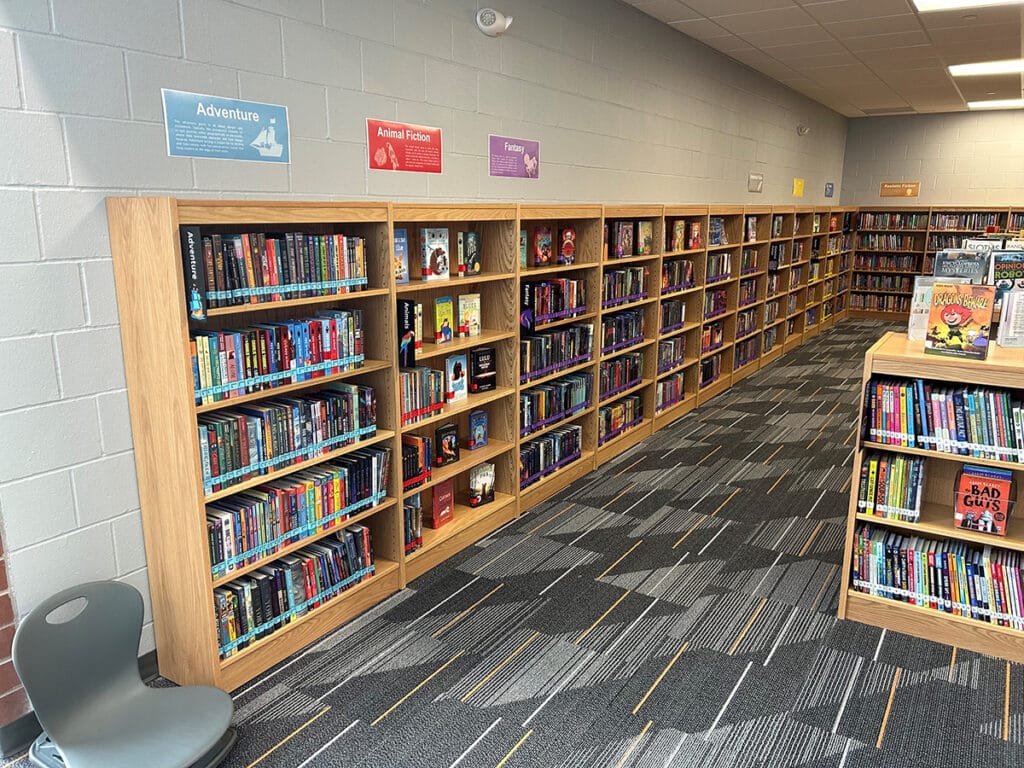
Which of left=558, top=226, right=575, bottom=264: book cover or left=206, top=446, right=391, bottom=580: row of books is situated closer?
left=206, top=446, right=391, bottom=580: row of books

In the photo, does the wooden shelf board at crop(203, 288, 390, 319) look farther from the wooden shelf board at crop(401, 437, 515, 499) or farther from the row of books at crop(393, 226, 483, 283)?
the wooden shelf board at crop(401, 437, 515, 499)

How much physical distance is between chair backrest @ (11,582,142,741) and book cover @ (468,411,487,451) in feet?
6.34

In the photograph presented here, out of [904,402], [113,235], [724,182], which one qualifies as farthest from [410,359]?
[724,182]

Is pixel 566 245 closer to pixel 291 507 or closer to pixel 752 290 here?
pixel 291 507

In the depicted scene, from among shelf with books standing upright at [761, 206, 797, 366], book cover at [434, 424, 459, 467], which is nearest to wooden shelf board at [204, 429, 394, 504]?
book cover at [434, 424, 459, 467]

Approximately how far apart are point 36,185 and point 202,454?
0.96 meters

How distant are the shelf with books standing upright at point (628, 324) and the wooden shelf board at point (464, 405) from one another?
41.8 inches

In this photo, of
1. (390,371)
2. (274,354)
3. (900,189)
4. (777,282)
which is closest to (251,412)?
(274,354)

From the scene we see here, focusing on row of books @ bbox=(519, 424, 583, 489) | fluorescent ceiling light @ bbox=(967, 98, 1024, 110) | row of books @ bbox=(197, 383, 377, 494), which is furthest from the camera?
fluorescent ceiling light @ bbox=(967, 98, 1024, 110)

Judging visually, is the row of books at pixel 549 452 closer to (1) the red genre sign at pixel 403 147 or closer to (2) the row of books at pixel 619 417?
(2) the row of books at pixel 619 417

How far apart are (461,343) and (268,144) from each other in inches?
52.5

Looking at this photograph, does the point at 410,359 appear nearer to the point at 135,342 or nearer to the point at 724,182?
the point at 135,342

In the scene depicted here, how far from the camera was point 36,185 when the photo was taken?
7.30 ft

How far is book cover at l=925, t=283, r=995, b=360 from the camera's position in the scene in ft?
9.18
